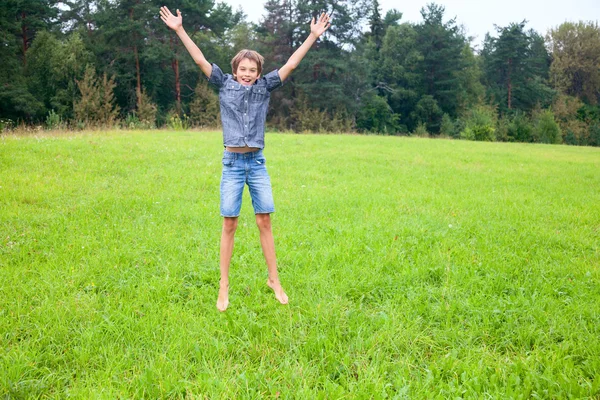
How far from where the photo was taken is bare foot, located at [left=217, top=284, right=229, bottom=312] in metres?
3.61

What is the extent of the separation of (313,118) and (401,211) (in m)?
31.6

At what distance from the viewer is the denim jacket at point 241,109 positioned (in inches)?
145

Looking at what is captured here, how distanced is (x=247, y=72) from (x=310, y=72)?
38176 millimetres

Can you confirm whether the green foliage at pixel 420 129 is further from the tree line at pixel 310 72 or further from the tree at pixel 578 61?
the tree at pixel 578 61

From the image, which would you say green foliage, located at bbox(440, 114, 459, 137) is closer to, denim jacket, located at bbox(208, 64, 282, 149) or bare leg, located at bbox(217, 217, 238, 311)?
denim jacket, located at bbox(208, 64, 282, 149)

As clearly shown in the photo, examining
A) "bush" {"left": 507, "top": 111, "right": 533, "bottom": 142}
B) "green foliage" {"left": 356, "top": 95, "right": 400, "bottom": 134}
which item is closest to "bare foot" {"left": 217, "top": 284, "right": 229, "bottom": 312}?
"green foliage" {"left": 356, "top": 95, "right": 400, "bottom": 134}

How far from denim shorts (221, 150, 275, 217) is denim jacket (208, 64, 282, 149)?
0.13 metres

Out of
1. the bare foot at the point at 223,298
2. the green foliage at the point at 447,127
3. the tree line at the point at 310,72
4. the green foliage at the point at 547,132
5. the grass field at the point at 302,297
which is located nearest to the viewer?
the grass field at the point at 302,297

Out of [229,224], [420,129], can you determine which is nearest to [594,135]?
[420,129]

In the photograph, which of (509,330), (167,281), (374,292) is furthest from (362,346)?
(167,281)

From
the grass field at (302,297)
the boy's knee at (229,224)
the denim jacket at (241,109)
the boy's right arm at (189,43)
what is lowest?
the grass field at (302,297)

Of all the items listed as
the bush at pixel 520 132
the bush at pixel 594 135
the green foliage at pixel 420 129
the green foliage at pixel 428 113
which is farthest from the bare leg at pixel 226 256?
the bush at pixel 594 135

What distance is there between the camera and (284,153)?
14.3 metres

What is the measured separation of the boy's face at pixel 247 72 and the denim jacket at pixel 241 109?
49 mm
